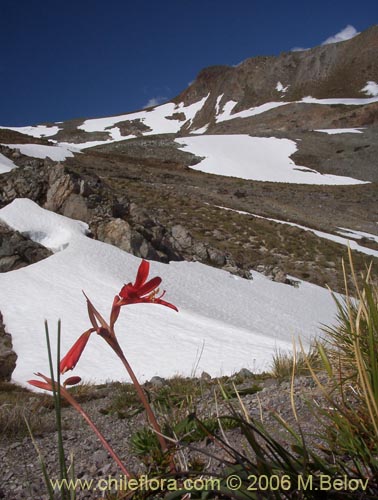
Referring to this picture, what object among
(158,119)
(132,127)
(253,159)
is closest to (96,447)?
(253,159)

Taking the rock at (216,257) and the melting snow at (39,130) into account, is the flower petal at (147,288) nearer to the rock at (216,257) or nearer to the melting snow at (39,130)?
the rock at (216,257)

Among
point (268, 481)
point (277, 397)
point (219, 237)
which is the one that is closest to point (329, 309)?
point (219, 237)

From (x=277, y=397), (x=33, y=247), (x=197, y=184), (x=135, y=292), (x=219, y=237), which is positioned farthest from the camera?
(x=197, y=184)

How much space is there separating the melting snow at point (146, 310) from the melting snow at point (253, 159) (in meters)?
24.5

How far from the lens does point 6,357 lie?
7.02m

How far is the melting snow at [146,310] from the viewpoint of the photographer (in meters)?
7.17

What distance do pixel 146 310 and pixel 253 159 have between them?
3491 cm

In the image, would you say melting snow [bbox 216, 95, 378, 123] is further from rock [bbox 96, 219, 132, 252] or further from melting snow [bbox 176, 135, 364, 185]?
rock [bbox 96, 219, 132, 252]

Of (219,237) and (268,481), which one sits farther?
(219,237)

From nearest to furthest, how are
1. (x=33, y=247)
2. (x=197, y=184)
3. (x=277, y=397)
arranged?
(x=277, y=397) < (x=33, y=247) < (x=197, y=184)

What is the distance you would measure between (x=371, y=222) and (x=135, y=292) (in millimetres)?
26730

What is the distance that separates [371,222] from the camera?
24906mm

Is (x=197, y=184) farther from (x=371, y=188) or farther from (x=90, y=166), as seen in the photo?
(x=371, y=188)

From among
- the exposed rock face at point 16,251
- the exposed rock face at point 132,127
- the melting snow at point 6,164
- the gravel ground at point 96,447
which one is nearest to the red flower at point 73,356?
the gravel ground at point 96,447
